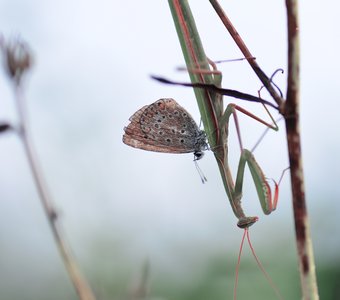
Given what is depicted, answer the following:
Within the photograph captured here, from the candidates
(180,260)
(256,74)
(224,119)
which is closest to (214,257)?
(180,260)

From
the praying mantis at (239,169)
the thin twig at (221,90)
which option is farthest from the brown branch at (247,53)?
the praying mantis at (239,169)

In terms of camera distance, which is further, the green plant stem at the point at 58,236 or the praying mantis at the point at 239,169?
the praying mantis at the point at 239,169

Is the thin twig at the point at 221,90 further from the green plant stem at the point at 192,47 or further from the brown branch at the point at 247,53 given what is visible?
the green plant stem at the point at 192,47

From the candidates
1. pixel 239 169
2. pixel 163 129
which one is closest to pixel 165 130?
pixel 163 129

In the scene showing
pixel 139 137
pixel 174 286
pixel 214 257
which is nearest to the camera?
pixel 139 137

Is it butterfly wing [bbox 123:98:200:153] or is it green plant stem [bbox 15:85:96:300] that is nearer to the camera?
green plant stem [bbox 15:85:96:300]

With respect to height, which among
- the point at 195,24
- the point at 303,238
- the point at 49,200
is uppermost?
the point at 195,24

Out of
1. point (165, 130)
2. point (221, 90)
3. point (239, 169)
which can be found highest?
point (221, 90)

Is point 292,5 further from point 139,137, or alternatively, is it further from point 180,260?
point 180,260

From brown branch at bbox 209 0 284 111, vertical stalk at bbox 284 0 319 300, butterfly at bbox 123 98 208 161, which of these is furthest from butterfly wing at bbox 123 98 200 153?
vertical stalk at bbox 284 0 319 300

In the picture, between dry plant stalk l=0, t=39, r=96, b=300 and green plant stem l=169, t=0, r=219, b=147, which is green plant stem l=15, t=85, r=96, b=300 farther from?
green plant stem l=169, t=0, r=219, b=147

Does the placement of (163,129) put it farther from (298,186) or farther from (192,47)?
(298,186)
